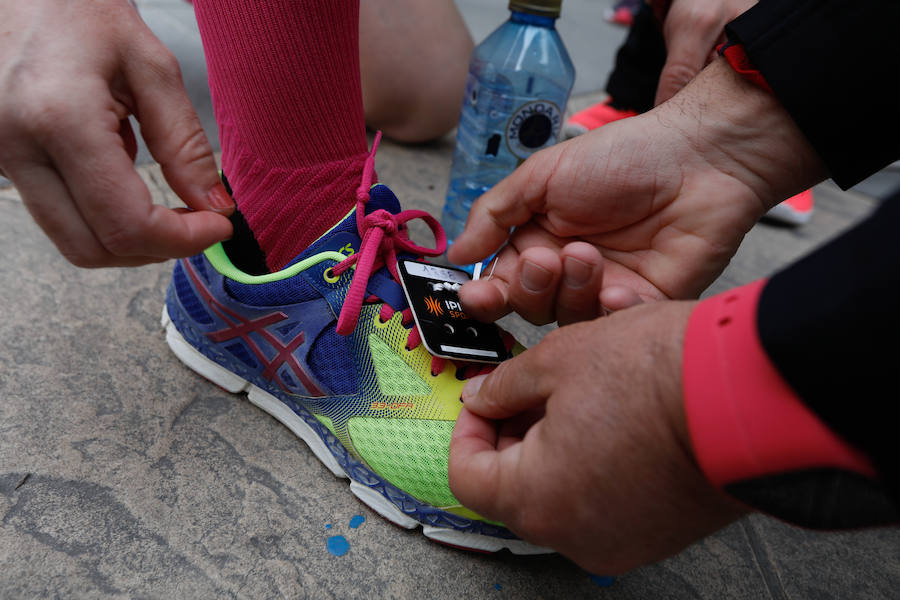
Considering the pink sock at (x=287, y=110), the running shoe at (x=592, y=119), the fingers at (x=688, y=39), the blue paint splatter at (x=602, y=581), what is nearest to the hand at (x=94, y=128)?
the pink sock at (x=287, y=110)

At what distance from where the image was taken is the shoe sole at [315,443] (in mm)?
694

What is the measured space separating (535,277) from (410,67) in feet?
3.93

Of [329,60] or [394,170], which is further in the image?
[394,170]

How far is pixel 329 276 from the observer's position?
79cm

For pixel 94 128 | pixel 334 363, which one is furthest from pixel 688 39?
pixel 94 128

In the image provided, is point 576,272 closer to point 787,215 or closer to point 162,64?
point 162,64

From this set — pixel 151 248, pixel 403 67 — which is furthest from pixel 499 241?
pixel 403 67

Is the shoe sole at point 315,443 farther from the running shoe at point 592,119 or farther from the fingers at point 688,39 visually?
the running shoe at point 592,119

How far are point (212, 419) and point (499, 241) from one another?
19.4 inches

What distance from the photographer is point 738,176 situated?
82cm

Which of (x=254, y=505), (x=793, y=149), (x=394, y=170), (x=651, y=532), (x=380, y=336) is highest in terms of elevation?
(x=793, y=149)

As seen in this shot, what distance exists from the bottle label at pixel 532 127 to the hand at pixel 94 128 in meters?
0.85

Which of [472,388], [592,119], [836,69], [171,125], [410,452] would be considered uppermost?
[836,69]

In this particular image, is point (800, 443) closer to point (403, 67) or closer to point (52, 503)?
point (52, 503)
